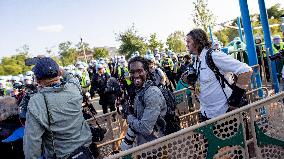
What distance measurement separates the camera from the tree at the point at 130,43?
48.0 m

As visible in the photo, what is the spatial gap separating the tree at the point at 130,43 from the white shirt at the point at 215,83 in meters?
44.1

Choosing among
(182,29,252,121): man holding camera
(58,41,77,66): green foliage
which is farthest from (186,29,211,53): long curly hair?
(58,41,77,66): green foliage

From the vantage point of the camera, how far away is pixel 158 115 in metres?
2.92

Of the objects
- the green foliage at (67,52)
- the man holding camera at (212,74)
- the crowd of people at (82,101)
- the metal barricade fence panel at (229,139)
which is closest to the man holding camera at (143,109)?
the crowd of people at (82,101)

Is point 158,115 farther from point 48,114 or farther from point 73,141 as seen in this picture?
point 48,114

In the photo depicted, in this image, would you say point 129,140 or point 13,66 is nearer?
point 129,140

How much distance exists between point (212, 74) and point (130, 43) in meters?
45.5

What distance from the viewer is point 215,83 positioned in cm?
334

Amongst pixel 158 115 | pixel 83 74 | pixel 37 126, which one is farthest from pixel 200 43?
pixel 83 74

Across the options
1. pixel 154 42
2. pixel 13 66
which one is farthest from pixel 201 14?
pixel 13 66

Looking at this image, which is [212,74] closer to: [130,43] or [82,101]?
[82,101]

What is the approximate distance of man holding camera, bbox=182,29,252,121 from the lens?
3205 millimetres

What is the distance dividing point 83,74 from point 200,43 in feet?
35.7

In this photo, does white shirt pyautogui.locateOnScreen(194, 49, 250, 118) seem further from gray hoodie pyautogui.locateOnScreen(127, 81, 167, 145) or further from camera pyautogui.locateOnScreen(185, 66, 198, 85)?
gray hoodie pyautogui.locateOnScreen(127, 81, 167, 145)
